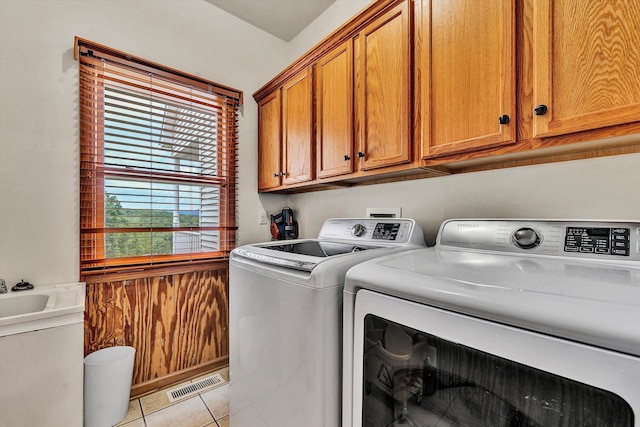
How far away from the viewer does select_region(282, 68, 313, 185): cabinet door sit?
1839 millimetres

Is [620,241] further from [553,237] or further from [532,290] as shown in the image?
[532,290]

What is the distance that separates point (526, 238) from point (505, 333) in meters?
0.63

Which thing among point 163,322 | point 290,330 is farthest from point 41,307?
point 290,330

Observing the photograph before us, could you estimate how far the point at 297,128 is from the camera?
1.94m

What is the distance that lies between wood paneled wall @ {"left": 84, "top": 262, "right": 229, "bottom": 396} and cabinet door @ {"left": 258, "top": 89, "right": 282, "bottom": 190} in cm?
77

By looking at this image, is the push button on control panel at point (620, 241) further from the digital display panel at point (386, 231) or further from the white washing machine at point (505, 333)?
the digital display panel at point (386, 231)

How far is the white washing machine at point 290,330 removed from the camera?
3.01 ft

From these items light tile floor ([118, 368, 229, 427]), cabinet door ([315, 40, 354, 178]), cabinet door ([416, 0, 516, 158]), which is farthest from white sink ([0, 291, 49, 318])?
cabinet door ([416, 0, 516, 158])

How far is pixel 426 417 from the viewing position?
75 cm

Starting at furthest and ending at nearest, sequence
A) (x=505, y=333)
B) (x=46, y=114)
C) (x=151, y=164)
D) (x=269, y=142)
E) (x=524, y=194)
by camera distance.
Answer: (x=269, y=142), (x=151, y=164), (x=46, y=114), (x=524, y=194), (x=505, y=333)

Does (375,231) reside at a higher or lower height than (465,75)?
lower

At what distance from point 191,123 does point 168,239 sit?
873 millimetres

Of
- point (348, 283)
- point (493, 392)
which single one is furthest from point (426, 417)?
point (348, 283)

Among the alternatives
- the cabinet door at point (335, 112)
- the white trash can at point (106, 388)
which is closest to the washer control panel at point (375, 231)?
the cabinet door at point (335, 112)
